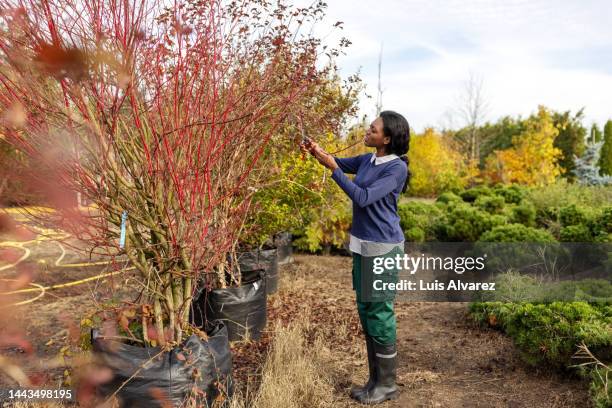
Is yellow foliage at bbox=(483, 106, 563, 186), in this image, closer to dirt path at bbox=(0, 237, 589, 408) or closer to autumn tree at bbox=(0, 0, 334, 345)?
dirt path at bbox=(0, 237, 589, 408)

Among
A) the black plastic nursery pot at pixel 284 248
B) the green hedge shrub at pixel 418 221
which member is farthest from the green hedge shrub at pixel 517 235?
the black plastic nursery pot at pixel 284 248

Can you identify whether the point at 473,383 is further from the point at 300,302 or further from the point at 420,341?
the point at 300,302

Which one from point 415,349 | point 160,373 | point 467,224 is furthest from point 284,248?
point 160,373

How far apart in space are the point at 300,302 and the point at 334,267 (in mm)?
1723

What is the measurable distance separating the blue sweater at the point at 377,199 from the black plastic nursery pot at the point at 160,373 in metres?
1.07

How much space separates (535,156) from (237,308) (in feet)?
45.3

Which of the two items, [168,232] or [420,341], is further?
[420,341]

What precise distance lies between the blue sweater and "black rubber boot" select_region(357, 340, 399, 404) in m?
0.63

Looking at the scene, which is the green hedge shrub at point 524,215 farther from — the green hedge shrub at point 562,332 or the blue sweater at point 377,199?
the blue sweater at point 377,199

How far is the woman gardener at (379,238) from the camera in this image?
111 inches

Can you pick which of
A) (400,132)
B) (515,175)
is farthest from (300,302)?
(515,175)

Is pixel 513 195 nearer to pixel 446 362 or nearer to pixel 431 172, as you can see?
pixel 431 172

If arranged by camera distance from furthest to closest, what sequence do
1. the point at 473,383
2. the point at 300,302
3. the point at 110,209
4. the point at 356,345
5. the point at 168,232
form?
1. the point at 300,302
2. the point at 356,345
3. the point at 473,383
4. the point at 168,232
5. the point at 110,209

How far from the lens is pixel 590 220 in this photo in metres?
6.40
